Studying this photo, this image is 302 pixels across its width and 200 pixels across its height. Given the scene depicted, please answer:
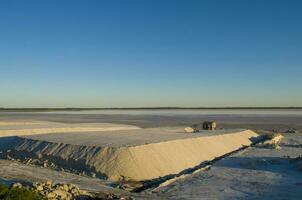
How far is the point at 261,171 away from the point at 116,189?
613cm

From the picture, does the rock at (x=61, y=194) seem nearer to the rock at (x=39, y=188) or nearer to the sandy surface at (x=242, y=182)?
the rock at (x=39, y=188)

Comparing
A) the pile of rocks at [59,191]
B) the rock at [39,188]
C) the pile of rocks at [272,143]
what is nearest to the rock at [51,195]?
the pile of rocks at [59,191]

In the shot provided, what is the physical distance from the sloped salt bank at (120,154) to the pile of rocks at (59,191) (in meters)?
3.48

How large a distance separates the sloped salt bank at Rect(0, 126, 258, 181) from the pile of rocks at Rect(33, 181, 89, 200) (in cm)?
348

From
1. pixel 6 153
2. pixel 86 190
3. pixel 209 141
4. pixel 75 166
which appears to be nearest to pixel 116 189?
pixel 86 190

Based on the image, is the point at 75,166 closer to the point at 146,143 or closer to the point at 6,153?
the point at 146,143

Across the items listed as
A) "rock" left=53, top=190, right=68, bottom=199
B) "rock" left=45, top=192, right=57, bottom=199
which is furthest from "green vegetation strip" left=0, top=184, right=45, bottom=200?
"rock" left=53, top=190, right=68, bottom=199

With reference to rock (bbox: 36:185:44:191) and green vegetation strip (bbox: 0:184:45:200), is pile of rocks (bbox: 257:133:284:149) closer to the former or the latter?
rock (bbox: 36:185:44:191)

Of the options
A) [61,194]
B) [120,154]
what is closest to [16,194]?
[61,194]

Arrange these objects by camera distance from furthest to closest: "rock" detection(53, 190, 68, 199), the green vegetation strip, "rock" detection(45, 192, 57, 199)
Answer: "rock" detection(53, 190, 68, 199) < "rock" detection(45, 192, 57, 199) < the green vegetation strip

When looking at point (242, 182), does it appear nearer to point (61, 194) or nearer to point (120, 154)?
point (120, 154)

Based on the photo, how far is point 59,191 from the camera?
11211 millimetres

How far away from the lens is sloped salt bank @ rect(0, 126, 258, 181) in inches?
622

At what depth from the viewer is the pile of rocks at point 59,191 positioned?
1083cm
